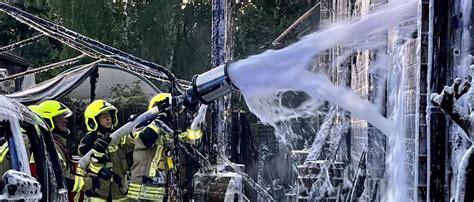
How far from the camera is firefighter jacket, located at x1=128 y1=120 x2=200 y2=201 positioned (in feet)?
31.7

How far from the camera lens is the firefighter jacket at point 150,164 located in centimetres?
966

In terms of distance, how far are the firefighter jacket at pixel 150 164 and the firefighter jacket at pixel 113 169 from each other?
14 cm

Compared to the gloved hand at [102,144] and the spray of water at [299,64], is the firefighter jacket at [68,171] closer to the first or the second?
the gloved hand at [102,144]

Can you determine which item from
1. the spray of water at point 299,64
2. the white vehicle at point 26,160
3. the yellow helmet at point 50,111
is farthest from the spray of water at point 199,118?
the spray of water at point 299,64

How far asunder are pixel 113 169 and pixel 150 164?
0.46 metres

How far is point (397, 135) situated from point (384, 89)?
156cm

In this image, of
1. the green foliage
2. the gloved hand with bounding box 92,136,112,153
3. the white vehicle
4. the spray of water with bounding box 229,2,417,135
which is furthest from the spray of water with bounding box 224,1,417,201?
the green foliage

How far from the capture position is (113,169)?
970cm

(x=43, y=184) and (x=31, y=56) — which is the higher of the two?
(x=31, y=56)

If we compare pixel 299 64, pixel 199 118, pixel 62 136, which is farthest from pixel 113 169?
pixel 299 64

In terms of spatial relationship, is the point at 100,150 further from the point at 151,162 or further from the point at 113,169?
the point at 151,162

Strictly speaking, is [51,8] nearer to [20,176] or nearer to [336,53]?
[336,53]

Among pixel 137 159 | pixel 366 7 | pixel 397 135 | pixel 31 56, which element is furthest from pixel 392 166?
pixel 31 56

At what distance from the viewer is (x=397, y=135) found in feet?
19.4
